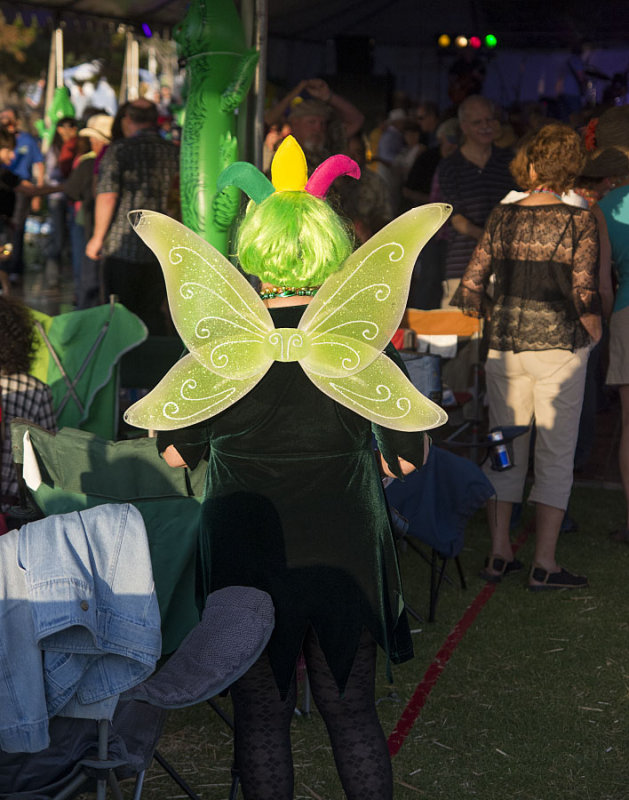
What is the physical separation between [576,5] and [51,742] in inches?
444

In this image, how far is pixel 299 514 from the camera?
2.30 metres

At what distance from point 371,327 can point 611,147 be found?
10.4 feet

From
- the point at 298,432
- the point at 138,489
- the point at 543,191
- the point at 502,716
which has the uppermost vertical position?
the point at 543,191

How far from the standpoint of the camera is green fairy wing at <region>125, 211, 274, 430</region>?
2.30m

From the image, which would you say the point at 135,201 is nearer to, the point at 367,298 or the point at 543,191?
the point at 543,191

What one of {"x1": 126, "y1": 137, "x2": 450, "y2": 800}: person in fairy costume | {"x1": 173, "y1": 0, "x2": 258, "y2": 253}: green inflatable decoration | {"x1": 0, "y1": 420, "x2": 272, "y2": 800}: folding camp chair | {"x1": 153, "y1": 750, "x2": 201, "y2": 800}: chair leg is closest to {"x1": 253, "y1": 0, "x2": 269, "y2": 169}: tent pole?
{"x1": 173, "y1": 0, "x2": 258, "y2": 253}: green inflatable decoration

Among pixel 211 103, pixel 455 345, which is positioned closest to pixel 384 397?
pixel 211 103

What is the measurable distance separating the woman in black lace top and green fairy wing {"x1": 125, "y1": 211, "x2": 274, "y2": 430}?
229 centimetres

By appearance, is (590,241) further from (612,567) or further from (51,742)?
(51,742)

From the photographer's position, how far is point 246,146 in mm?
5512

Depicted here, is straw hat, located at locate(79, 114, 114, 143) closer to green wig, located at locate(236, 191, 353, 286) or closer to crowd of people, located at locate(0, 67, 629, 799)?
crowd of people, located at locate(0, 67, 629, 799)

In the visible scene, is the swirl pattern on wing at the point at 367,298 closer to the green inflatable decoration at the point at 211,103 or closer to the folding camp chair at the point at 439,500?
the folding camp chair at the point at 439,500

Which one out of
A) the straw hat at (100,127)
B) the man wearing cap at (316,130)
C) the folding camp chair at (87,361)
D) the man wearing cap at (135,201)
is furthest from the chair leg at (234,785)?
the straw hat at (100,127)

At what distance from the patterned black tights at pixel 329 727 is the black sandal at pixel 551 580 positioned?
2.46m
